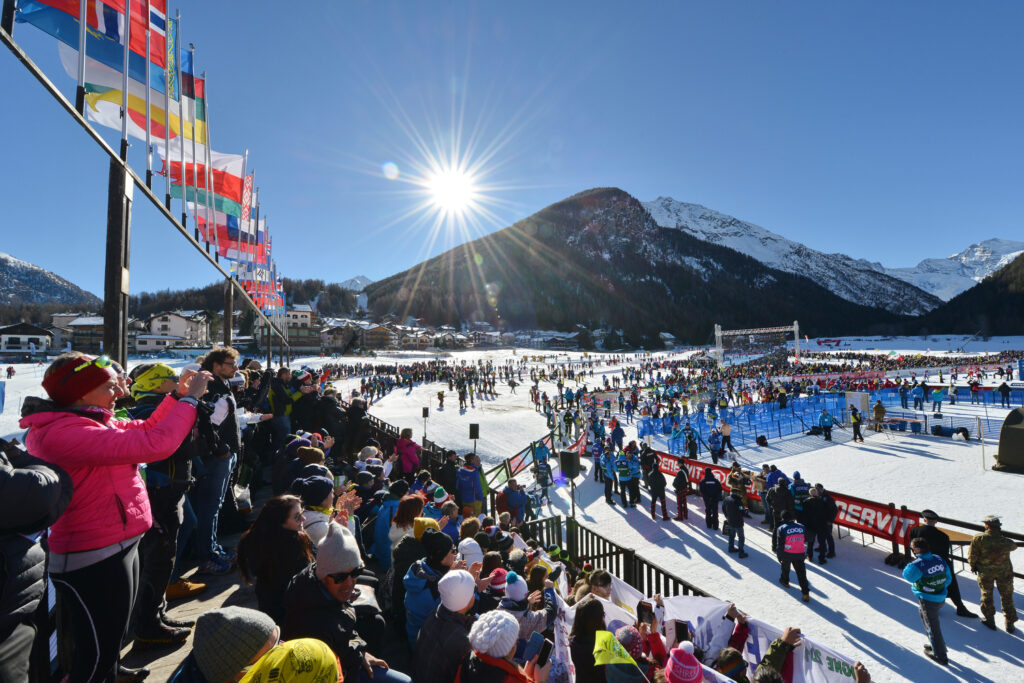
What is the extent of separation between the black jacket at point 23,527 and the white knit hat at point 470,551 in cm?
291

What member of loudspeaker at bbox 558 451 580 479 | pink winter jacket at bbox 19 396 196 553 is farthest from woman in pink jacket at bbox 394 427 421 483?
pink winter jacket at bbox 19 396 196 553

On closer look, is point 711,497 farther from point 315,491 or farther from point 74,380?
point 74,380

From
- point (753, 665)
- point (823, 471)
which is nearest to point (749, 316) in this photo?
point (823, 471)

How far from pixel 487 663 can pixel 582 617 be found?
0.96 meters

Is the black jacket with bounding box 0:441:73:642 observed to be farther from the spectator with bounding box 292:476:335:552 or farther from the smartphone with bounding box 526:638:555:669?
the smartphone with bounding box 526:638:555:669

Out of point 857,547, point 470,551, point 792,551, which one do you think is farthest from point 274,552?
point 857,547

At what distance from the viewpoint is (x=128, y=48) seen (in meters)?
5.32

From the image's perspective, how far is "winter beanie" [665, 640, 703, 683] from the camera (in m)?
2.99

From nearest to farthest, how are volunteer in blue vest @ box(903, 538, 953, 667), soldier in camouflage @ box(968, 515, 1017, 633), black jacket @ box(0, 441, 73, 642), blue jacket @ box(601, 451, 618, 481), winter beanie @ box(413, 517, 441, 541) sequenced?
black jacket @ box(0, 441, 73, 642) < winter beanie @ box(413, 517, 441, 541) < volunteer in blue vest @ box(903, 538, 953, 667) < soldier in camouflage @ box(968, 515, 1017, 633) < blue jacket @ box(601, 451, 618, 481)

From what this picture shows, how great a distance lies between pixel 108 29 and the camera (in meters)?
5.18

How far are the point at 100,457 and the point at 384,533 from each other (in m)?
3.45

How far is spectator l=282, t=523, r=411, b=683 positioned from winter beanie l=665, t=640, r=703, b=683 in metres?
1.90

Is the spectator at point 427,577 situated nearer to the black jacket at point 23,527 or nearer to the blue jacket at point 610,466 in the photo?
the black jacket at point 23,527

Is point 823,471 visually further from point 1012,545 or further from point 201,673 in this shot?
point 201,673
